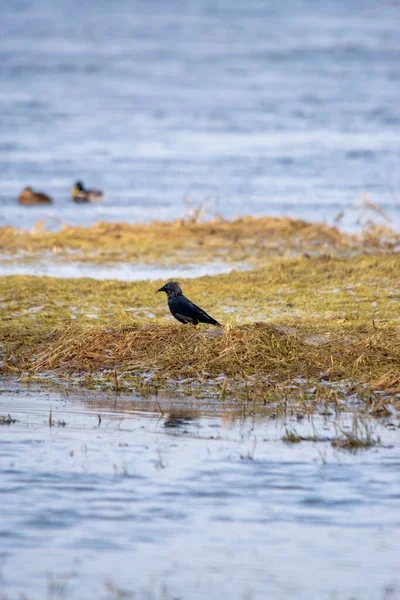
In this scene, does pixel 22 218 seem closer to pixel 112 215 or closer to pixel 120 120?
pixel 112 215

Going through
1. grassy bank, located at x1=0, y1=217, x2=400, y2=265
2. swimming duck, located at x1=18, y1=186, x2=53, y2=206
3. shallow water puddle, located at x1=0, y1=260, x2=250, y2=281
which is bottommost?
shallow water puddle, located at x1=0, y1=260, x2=250, y2=281

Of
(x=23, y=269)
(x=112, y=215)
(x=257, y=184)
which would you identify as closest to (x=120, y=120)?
(x=257, y=184)

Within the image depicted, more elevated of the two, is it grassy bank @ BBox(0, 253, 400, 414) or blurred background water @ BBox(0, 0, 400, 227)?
blurred background water @ BBox(0, 0, 400, 227)

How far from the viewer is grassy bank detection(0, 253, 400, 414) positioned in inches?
378

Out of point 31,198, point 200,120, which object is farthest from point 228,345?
point 200,120

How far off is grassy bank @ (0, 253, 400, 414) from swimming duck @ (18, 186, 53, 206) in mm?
11635

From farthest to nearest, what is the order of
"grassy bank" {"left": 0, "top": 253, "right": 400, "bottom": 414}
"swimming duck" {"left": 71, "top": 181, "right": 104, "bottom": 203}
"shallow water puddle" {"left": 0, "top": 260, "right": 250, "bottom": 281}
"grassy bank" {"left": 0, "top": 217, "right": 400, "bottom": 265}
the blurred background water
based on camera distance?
the blurred background water, "swimming duck" {"left": 71, "top": 181, "right": 104, "bottom": 203}, "grassy bank" {"left": 0, "top": 217, "right": 400, "bottom": 265}, "shallow water puddle" {"left": 0, "top": 260, "right": 250, "bottom": 281}, "grassy bank" {"left": 0, "top": 253, "right": 400, "bottom": 414}

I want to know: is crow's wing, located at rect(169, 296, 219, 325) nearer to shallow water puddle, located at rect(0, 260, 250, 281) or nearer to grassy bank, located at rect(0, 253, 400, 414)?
grassy bank, located at rect(0, 253, 400, 414)

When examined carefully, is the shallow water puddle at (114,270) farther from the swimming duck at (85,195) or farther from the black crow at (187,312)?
the swimming duck at (85,195)

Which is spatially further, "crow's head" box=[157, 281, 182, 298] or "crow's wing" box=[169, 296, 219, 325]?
"crow's head" box=[157, 281, 182, 298]

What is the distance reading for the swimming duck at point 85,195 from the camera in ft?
83.9

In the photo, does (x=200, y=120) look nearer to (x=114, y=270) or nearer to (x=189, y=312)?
(x=114, y=270)

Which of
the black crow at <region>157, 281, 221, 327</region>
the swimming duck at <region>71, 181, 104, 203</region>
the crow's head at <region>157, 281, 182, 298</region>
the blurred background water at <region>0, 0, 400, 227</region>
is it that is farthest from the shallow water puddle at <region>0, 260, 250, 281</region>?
the swimming duck at <region>71, 181, 104, 203</region>

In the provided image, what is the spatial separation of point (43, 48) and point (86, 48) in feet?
11.5
